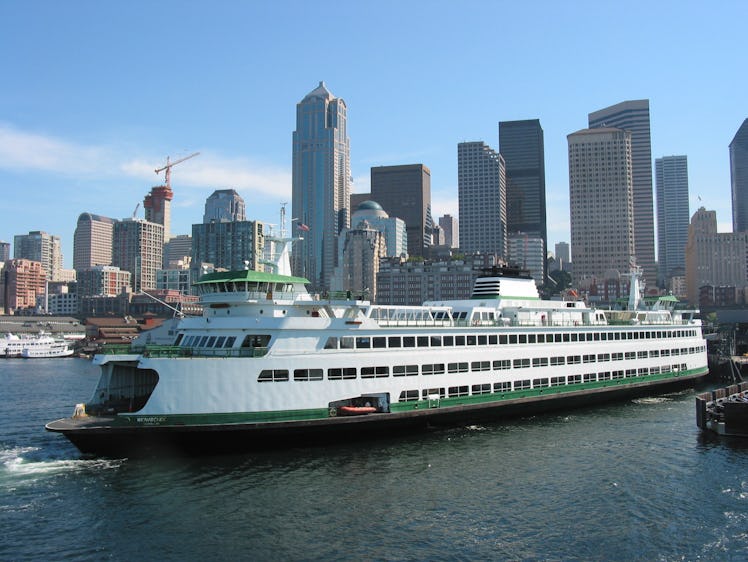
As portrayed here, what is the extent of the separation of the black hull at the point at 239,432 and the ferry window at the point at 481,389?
0.89m

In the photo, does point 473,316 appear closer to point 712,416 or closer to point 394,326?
point 394,326

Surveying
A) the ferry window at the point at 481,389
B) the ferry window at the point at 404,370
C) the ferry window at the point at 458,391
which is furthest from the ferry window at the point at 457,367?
the ferry window at the point at 404,370

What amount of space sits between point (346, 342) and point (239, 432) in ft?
23.1

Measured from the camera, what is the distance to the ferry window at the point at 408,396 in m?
32.5

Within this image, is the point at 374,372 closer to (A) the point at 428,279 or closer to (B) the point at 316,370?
(B) the point at 316,370

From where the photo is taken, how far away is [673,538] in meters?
19.9

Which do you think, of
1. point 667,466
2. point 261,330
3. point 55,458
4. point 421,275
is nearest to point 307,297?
point 261,330

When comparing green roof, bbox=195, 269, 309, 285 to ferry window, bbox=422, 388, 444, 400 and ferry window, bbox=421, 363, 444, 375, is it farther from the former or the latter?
ferry window, bbox=422, 388, 444, 400

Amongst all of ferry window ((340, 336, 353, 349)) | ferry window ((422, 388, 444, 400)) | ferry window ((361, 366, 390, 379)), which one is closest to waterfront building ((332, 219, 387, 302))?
ferry window ((422, 388, 444, 400))

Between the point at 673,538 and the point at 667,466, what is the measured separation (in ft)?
27.6

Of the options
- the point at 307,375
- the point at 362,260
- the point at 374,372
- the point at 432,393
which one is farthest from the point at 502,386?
the point at 362,260

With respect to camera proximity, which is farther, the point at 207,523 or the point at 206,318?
the point at 206,318

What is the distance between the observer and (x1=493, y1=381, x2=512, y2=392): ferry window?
1444 inches

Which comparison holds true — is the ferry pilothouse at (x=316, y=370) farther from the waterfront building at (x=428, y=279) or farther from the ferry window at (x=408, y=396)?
the waterfront building at (x=428, y=279)
